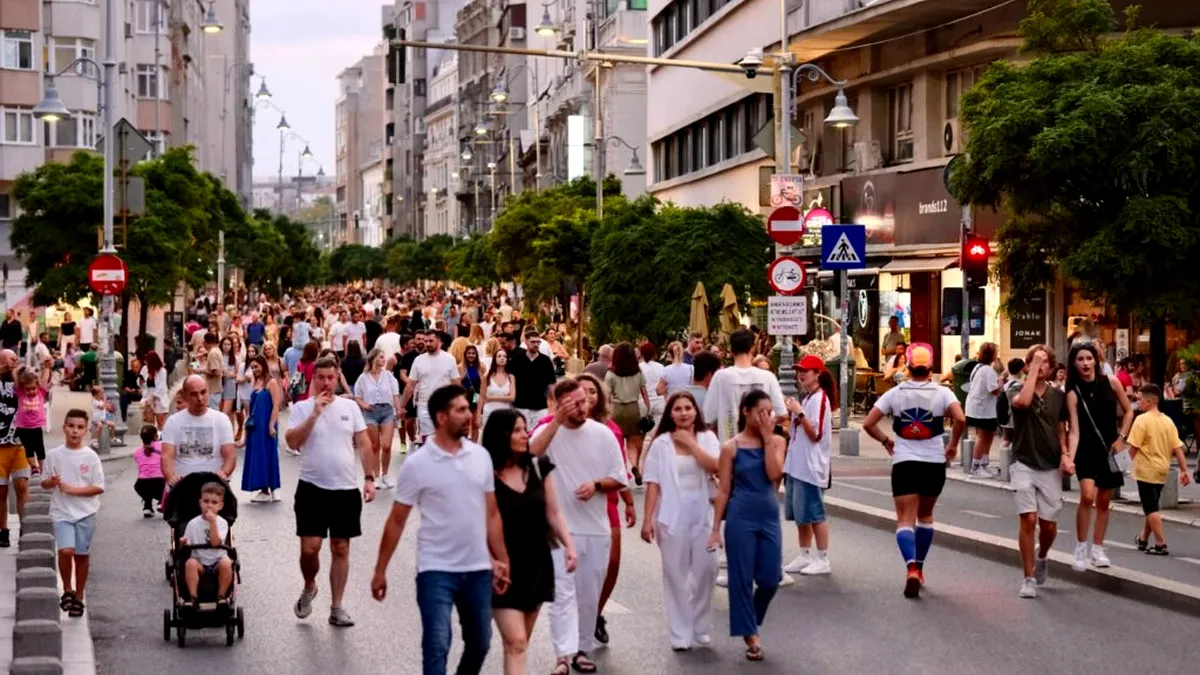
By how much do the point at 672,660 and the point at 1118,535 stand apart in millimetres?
7887

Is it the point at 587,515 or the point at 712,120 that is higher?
the point at 712,120

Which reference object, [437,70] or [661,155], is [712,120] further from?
[437,70]

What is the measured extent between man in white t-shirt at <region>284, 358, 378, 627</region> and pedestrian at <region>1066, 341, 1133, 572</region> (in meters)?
5.21

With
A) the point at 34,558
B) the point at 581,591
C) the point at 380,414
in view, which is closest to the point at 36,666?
the point at 581,591

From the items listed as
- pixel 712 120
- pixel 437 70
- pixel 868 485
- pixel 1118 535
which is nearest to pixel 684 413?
pixel 1118 535

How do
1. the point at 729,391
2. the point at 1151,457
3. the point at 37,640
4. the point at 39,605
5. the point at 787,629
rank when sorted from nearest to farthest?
the point at 37,640 < the point at 39,605 < the point at 787,629 < the point at 729,391 < the point at 1151,457

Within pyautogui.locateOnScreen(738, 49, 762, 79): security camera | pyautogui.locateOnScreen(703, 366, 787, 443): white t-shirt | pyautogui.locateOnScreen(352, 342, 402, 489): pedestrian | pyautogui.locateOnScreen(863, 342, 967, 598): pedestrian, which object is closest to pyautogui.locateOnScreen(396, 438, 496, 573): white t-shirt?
pyautogui.locateOnScreen(863, 342, 967, 598): pedestrian

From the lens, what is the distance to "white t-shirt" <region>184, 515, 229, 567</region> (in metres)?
12.6

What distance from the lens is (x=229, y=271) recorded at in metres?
93.8

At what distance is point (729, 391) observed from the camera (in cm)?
1531

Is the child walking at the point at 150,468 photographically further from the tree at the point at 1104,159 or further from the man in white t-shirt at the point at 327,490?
the tree at the point at 1104,159

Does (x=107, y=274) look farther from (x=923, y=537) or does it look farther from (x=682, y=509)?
(x=682, y=509)

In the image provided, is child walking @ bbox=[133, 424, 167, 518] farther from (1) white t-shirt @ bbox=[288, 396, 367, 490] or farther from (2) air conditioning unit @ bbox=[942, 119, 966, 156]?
(2) air conditioning unit @ bbox=[942, 119, 966, 156]

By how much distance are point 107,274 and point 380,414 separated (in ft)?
30.3
